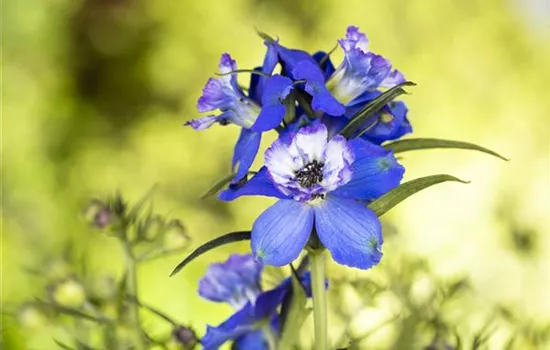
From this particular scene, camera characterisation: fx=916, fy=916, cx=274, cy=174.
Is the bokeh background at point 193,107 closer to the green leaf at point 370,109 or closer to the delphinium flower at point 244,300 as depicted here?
the delphinium flower at point 244,300

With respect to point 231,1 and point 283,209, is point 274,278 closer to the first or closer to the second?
point 283,209

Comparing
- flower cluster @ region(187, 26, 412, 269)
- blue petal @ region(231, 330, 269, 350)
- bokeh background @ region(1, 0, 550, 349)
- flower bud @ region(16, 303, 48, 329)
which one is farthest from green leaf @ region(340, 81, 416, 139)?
bokeh background @ region(1, 0, 550, 349)

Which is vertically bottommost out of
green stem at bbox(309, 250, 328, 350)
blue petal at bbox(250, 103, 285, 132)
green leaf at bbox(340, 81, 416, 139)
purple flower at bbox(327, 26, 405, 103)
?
green stem at bbox(309, 250, 328, 350)

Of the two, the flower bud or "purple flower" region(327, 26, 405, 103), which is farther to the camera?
the flower bud

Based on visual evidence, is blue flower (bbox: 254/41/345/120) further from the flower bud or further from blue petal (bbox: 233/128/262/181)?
the flower bud

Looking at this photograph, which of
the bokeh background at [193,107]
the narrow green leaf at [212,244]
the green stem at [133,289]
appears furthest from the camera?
the bokeh background at [193,107]

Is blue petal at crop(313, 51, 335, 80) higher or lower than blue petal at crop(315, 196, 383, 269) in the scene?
higher

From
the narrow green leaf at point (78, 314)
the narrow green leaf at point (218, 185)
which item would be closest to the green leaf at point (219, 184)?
the narrow green leaf at point (218, 185)

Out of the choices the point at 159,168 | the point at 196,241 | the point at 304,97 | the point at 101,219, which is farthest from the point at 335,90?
the point at 159,168
